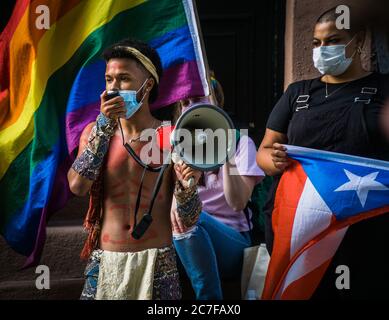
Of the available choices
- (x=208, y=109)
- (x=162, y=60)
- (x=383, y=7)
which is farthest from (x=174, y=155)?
(x=383, y=7)

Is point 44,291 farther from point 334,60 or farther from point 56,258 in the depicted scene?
point 334,60

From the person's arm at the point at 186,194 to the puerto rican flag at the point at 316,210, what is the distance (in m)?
0.54

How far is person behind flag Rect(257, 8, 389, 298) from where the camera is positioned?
300 cm

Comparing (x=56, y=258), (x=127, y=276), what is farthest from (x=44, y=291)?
(x=127, y=276)

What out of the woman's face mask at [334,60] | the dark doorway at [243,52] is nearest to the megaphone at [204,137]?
the woman's face mask at [334,60]

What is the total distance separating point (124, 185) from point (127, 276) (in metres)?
0.44

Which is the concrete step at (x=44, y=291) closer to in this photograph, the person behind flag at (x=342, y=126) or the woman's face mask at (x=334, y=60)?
the person behind flag at (x=342, y=126)

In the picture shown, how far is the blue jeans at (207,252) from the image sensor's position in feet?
11.7

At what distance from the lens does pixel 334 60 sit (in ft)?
10.5

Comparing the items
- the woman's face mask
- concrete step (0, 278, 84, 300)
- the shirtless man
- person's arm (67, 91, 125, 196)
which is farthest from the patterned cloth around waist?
concrete step (0, 278, 84, 300)

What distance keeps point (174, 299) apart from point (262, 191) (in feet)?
4.59

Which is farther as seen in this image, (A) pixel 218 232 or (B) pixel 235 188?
(A) pixel 218 232

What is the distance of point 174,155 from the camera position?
2.80 metres

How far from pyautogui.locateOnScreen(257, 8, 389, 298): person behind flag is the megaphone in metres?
0.44
